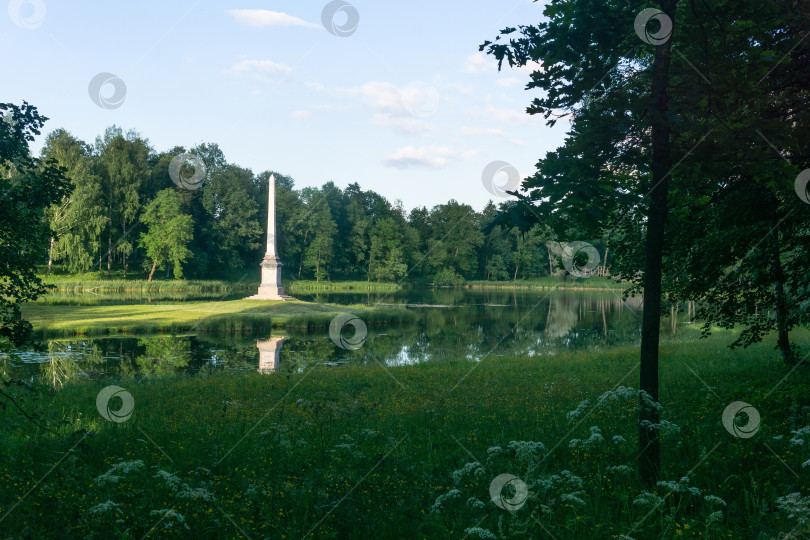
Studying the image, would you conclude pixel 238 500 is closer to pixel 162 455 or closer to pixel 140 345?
pixel 162 455

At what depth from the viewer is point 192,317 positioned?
107ft

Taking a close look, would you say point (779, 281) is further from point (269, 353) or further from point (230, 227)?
point (230, 227)

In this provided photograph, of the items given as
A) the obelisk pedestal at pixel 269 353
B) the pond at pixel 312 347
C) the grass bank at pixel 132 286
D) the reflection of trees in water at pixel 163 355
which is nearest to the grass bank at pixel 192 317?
the pond at pixel 312 347

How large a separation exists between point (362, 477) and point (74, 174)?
62.8 meters

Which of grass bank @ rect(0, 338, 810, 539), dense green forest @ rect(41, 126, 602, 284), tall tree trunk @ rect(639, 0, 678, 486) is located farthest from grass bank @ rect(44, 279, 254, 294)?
tall tree trunk @ rect(639, 0, 678, 486)

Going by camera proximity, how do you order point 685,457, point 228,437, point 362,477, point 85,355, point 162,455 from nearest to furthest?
point 362,477 < point 685,457 < point 162,455 < point 228,437 < point 85,355

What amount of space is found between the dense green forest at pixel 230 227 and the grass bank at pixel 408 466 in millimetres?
34596

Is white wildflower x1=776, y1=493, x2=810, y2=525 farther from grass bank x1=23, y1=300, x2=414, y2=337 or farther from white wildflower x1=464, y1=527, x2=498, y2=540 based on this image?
grass bank x1=23, y1=300, x2=414, y2=337

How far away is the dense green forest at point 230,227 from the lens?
6097 centimetres

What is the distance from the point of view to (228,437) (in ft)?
27.8

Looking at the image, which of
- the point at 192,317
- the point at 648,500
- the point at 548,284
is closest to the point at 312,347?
the point at 192,317

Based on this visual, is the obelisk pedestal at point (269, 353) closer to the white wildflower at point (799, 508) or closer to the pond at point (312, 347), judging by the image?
the pond at point (312, 347)

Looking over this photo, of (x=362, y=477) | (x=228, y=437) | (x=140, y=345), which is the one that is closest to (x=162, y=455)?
(x=228, y=437)

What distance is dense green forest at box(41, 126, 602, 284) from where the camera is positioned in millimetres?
60969
